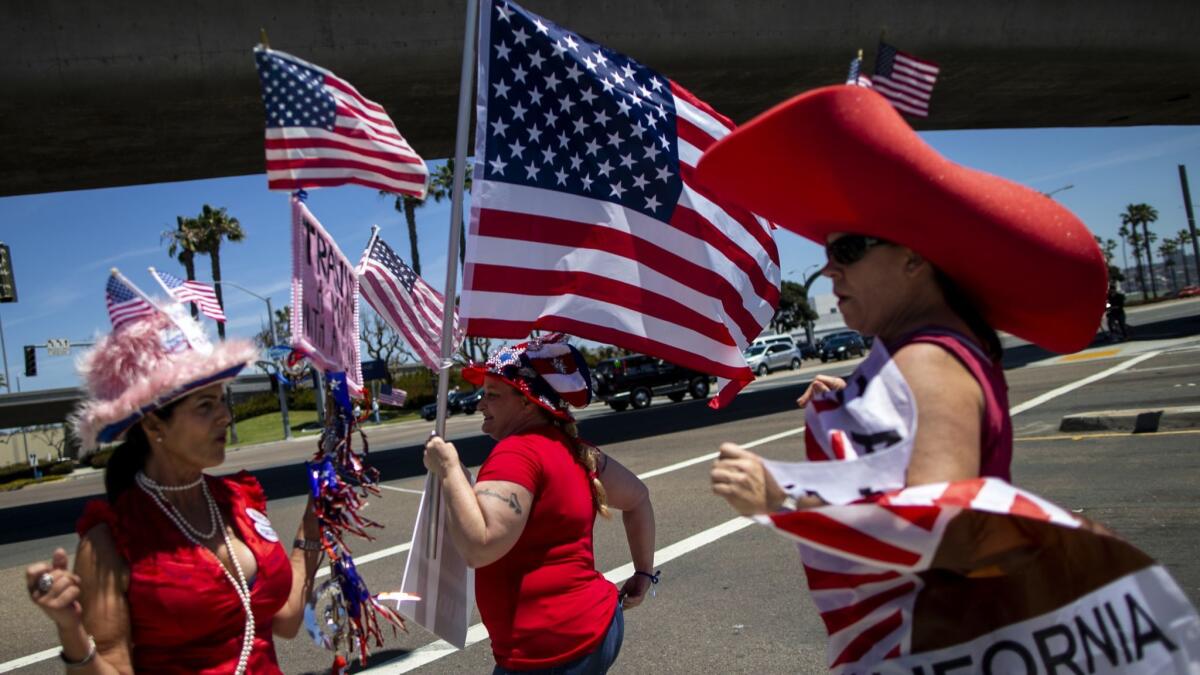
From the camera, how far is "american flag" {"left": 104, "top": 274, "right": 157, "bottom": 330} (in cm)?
236

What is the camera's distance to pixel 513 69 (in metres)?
3.50

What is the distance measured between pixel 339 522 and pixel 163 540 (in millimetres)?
519

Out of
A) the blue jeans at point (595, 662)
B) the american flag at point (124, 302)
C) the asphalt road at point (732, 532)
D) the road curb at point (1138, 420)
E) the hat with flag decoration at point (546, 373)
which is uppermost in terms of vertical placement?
the american flag at point (124, 302)

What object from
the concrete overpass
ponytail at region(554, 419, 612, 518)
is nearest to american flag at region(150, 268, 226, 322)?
ponytail at region(554, 419, 612, 518)

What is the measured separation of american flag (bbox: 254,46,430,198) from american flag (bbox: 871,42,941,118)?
2.07 metres

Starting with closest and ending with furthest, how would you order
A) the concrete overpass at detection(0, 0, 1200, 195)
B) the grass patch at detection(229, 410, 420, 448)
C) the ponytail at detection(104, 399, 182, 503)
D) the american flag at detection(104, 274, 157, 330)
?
1. the american flag at detection(104, 274, 157, 330)
2. the ponytail at detection(104, 399, 182, 503)
3. the concrete overpass at detection(0, 0, 1200, 195)
4. the grass patch at detection(229, 410, 420, 448)

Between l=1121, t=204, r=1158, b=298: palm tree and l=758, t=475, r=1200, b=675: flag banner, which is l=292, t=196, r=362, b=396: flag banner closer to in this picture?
l=758, t=475, r=1200, b=675: flag banner

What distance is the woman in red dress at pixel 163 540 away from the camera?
87.9 inches

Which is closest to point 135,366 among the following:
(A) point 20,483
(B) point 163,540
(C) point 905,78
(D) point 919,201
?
(B) point 163,540

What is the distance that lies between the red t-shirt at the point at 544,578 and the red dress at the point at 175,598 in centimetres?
70

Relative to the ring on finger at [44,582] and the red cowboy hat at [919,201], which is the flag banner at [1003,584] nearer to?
the red cowboy hat at [919,201]

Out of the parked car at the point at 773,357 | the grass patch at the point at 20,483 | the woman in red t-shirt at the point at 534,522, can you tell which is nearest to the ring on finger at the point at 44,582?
the woman in red t-shirt at the point at 534,522

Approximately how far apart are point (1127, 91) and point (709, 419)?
15.9m

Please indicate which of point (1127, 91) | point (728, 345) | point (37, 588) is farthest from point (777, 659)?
point (1127, 91)
